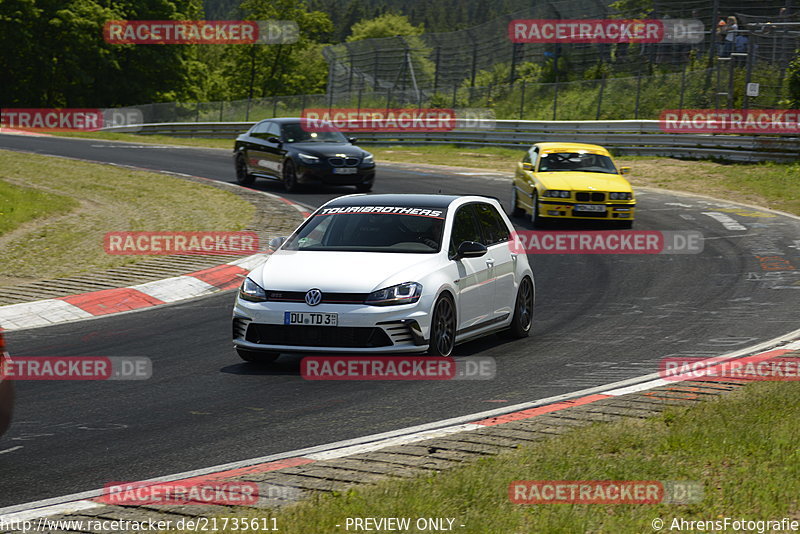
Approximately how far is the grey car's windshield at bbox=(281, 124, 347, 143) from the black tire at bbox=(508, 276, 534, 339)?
14056 millimetres

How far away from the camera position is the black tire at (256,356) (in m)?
9.34

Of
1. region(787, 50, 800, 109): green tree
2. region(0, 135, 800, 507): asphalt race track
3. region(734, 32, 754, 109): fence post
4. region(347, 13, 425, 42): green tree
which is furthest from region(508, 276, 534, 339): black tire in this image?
region(347, 13, 425, 42): green tree

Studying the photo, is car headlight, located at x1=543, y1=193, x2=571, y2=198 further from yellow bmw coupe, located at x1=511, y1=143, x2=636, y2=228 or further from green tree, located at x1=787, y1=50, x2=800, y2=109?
green tree, located at x1=787, y1=50, x2=800, y2=109

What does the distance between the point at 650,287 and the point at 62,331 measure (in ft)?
24.4

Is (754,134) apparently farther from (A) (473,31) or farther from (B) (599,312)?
(B) (599,312)

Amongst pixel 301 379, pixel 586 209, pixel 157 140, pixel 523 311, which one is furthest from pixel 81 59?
pixel 301 379

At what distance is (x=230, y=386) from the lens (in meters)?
8.55

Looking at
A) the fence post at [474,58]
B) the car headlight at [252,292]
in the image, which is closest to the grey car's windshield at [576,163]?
the car headlight at [252,292]

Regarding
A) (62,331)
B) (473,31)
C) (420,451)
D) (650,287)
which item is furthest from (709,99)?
(420,451)

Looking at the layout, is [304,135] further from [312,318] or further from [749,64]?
[312,318]

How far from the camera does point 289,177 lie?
24312 millimetres

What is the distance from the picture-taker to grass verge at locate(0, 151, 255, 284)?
50.7 feet

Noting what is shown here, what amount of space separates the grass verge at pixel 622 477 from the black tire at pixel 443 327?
8.34 ft

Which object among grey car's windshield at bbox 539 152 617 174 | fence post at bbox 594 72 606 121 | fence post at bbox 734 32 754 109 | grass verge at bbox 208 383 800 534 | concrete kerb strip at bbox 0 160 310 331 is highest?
fence post at bbox 734 32 754 109
